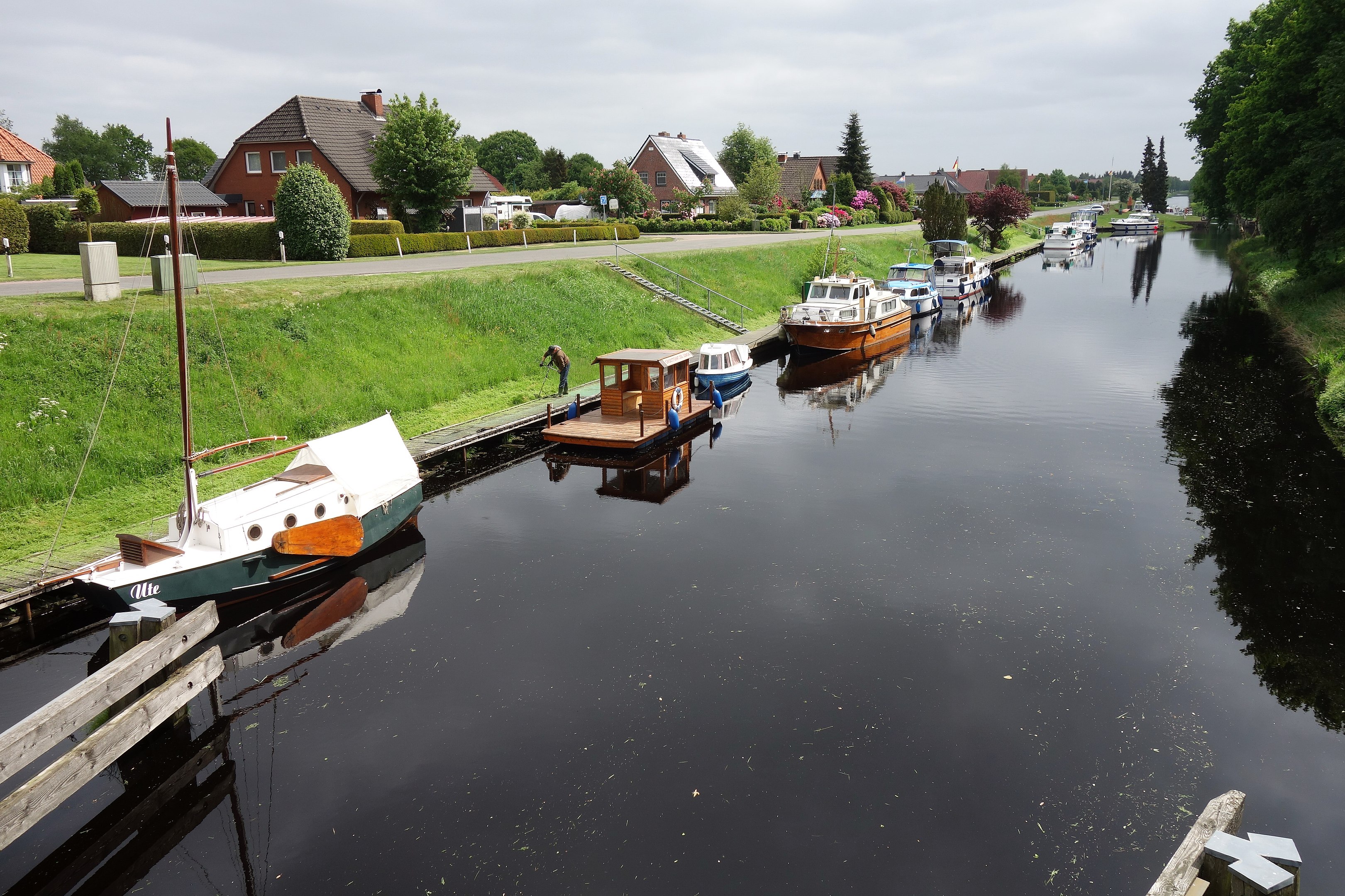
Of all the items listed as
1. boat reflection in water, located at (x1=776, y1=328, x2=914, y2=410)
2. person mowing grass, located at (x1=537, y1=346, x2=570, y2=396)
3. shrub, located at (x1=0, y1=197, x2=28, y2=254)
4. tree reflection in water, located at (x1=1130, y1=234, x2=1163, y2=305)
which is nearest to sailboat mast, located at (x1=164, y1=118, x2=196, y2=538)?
person mowing grass, located at (x1=537, y1=346, x2=570, y2=396)

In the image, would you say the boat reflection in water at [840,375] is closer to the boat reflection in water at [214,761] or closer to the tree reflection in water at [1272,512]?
the tree reflection in water at [1272,512]

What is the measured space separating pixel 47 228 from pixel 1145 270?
79.8 metres

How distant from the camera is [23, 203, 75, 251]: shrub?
137ft

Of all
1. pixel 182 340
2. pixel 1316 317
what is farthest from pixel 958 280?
pixel 182 340

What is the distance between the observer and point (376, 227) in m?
48.9

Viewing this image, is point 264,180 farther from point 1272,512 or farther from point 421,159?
point 1272,512

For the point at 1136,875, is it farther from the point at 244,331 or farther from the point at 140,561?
the point at 244,331

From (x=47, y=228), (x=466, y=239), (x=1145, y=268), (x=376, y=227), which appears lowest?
(x=1145, y=268)

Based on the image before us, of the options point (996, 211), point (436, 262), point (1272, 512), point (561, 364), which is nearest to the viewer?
point (1272, 512)

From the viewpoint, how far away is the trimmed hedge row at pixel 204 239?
40844 millimetres

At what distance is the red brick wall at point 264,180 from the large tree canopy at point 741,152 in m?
63.4

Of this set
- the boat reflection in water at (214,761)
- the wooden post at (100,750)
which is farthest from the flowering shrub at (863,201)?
the wooden post at (100,750)

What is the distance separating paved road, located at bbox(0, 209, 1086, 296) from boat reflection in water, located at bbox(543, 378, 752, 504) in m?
12.3

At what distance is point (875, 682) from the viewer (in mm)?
13617
